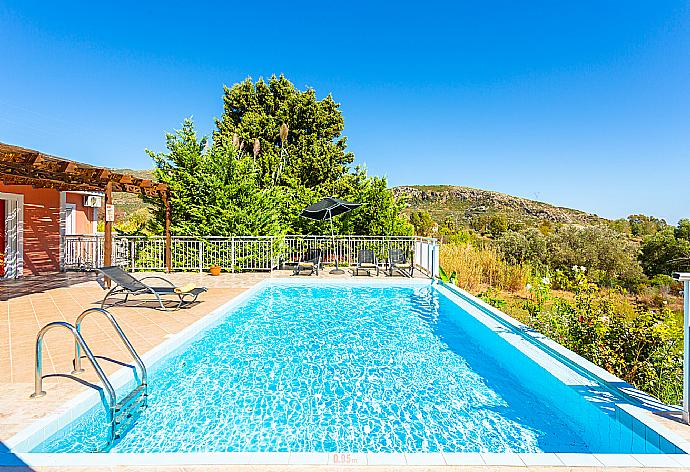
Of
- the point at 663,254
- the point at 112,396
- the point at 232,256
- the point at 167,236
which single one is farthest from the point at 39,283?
the point at 663,254

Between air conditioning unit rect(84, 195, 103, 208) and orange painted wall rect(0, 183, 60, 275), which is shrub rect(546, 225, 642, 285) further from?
→ air conditioning unit rect(84, 195, 103, 208)

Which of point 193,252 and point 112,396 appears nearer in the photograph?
point 112,396

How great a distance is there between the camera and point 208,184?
12.5 m

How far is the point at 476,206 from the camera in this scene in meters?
51.5

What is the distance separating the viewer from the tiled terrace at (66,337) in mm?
2447

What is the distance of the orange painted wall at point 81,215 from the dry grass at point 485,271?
43.3 feet

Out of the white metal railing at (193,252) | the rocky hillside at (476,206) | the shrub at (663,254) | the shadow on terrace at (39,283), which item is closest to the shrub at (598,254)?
the shrub at (663,254)

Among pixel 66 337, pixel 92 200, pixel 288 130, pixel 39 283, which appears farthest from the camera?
pixel 288 130

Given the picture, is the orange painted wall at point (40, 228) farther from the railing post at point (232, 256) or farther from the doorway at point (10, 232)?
the railing post at point (232, 256)

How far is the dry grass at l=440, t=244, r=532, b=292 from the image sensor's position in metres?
10.5

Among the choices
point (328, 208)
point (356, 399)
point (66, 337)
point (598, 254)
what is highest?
point (328, 208)

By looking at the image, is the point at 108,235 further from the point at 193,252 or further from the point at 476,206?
the point at 476,206

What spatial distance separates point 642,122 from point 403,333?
73.7ft

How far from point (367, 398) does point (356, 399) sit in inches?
4.8
